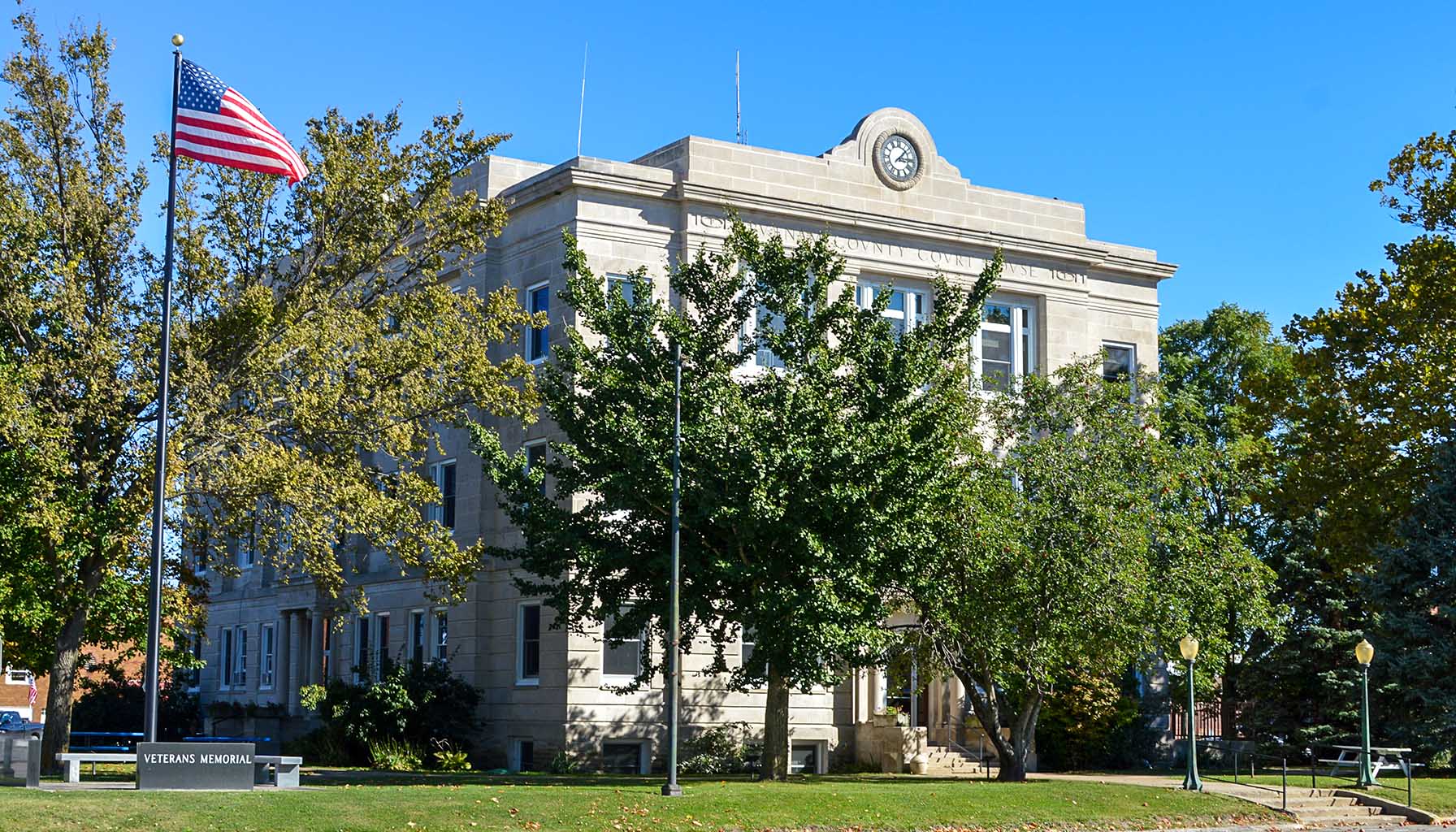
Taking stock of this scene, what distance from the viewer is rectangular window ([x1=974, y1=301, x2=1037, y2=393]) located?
4247cm

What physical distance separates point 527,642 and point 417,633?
14.8 feet

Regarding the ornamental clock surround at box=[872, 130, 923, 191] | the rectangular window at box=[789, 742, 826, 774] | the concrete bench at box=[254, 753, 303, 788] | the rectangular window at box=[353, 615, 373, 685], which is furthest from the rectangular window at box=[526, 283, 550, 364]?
the concrete bench at box=[254, 753, 303, 788]

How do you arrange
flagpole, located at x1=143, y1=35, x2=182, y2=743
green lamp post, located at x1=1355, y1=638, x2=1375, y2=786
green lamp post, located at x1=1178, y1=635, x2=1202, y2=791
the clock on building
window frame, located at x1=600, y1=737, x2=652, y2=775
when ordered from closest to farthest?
1. flagpole, located at x1=143, y1=35, x2=182, y2=743
2. green lamp post, located at x1=1178, y1=635, x2=1202, y2=791
3. green lamp post, located at x1=1355, y1=638, x2=1375, y2=786
4. window frame, located at x1=600, y1=737, x2=652, y2=775
5. the clock on building

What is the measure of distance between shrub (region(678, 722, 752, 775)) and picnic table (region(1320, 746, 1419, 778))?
12.0 m

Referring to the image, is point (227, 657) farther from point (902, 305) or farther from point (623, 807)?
point (623, 807)

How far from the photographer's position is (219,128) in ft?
84.6

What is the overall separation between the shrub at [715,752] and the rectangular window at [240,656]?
19.2m

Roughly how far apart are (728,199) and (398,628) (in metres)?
13.2

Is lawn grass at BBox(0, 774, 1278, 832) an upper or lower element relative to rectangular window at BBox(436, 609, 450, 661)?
lower

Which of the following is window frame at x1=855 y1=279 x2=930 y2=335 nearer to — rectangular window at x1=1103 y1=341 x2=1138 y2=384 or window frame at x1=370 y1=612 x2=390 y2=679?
rectangular window at x1=1103 y1=341 x2=1138 y2=384

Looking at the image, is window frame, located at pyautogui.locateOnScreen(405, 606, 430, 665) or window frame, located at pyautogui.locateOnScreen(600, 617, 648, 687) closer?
window frame, located at pyautogui.locateOnScreen(600, 617, 648, 687)

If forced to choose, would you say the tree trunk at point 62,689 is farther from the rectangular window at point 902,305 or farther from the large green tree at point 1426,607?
the large green tree at point 1426,607

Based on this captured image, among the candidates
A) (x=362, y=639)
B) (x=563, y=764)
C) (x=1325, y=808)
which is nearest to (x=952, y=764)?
(x=563, y=764)

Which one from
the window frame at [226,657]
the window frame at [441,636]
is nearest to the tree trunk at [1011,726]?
the window frame at [441,636]
